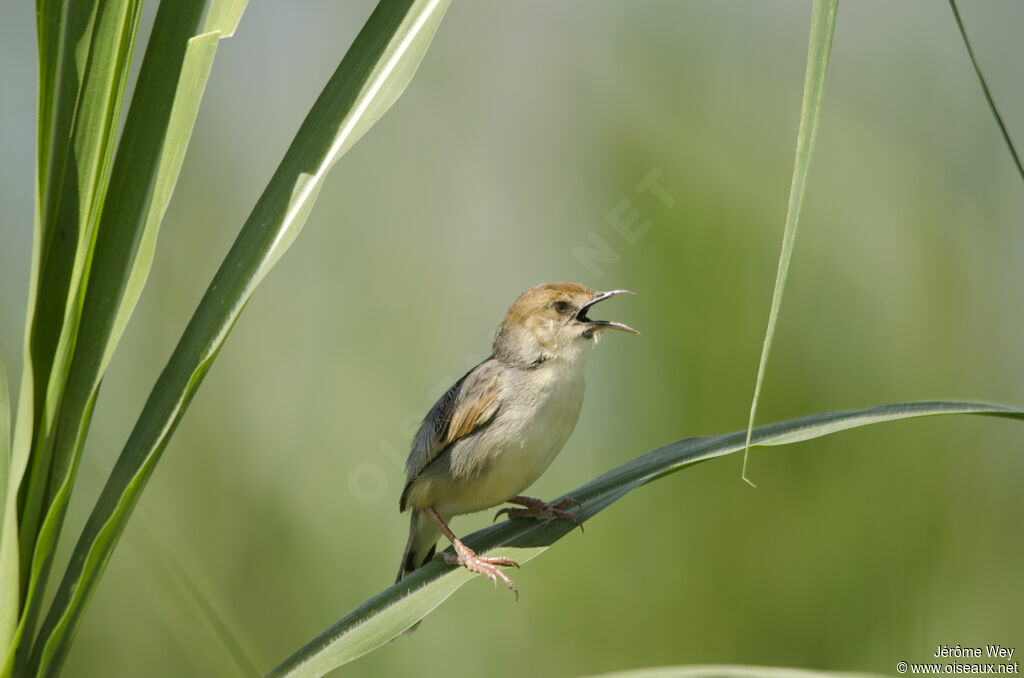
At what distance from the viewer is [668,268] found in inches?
141

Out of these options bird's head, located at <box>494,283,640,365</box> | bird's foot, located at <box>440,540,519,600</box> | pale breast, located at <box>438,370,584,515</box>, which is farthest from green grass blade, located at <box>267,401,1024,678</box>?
bird's head, located at <box>494,283,640,365</box>

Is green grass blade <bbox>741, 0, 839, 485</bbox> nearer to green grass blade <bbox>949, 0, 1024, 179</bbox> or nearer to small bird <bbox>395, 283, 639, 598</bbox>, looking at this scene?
green grass blade <bbox>949, 0, 1024, 179</bbox>

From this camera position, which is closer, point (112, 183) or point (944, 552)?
point (112, 183)

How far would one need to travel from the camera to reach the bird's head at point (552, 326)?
2.56m

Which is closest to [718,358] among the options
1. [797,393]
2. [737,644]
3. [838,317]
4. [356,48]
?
[797,393]

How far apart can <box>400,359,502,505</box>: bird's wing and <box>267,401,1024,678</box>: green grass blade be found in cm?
74

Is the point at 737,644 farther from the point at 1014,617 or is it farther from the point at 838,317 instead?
the point at 838,317

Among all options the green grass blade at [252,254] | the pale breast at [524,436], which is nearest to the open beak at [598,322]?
the pale breast at [524,436]

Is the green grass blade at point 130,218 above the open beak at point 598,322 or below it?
above

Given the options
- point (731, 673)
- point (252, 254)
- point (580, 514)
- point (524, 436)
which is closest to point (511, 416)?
point (524, 436)

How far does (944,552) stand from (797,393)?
0.90m

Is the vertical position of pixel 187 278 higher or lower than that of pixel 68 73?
higher

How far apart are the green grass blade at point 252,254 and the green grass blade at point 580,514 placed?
364mm

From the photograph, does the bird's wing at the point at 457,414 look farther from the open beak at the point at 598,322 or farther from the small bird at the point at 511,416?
the open beak at the point at 598,322
